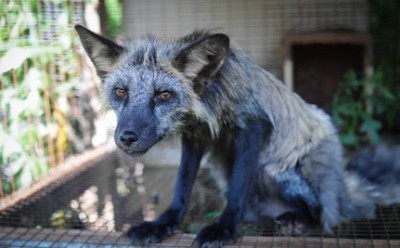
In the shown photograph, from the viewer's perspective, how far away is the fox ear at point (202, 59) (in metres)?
2.37

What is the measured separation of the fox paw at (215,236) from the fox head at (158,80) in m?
0.54

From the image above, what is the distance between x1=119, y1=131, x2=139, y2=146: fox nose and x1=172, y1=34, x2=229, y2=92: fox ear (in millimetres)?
484

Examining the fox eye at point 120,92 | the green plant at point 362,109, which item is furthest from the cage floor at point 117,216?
the green plant at point 362,109

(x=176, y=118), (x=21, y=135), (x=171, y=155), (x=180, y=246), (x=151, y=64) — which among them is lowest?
(x=171, y=155)

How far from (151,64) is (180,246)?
97 centimetres

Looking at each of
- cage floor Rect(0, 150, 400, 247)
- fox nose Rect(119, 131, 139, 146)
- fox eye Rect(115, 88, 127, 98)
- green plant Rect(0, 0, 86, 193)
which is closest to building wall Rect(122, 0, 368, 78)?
green plant Rect(0, 0, 86, 193)

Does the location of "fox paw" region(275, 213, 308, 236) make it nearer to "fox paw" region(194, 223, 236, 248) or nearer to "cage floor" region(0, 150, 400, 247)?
"cage floor" region(0, 150, 400, 247)

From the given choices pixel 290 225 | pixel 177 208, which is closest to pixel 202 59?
pixel 177 208

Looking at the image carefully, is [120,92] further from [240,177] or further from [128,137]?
[240,177]

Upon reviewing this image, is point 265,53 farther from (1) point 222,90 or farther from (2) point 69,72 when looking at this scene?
(1) point 222,90

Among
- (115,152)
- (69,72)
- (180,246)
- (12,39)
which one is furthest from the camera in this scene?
(115,152)

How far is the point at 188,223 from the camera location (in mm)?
3092

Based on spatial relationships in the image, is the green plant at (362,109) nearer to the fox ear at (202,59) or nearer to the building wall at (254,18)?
the building wall at (254,18)

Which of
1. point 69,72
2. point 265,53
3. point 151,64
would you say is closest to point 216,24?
point 265,53
